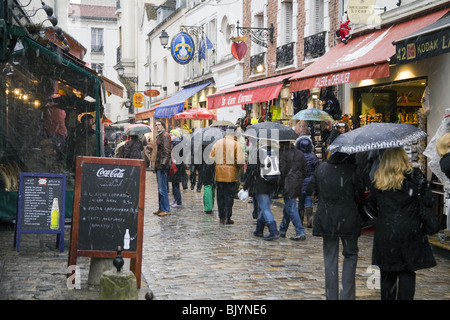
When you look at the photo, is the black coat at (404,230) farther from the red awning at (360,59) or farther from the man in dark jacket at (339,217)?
the red awning at (360,59)

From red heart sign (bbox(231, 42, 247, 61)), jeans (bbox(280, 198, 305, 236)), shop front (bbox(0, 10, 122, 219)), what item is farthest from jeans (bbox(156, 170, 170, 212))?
red heart sign (bbox(231, 42, 247, 61))

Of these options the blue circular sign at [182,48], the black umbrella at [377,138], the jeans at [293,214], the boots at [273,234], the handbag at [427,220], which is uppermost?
the blue circular sign at [182,48]

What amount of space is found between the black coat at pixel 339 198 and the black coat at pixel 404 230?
0.43m

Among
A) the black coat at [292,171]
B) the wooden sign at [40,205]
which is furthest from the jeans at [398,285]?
the wooden sign at [40,205]

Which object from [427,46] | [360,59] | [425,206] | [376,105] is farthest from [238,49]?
[425,206]

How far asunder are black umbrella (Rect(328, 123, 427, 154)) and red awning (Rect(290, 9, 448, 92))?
5.93 meters

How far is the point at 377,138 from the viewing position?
5.87 m

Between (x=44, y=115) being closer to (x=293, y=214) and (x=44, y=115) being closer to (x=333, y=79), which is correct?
(x=333, y=79)

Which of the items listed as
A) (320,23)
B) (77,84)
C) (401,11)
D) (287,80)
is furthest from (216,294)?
(320,23)

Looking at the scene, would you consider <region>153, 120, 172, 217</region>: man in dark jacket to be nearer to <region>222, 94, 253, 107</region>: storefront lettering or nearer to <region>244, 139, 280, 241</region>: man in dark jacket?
<region>244, 139, 280, 241</region>: man in dark jacket

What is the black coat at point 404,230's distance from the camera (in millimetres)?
5648

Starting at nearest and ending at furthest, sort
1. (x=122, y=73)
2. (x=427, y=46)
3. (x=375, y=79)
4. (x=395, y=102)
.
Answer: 1. (x=427, y=46)
2. (x=395, y=102)
3. (x=375, y=79)
4. (x=122, y=73)

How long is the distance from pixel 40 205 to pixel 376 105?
30.0 ft
